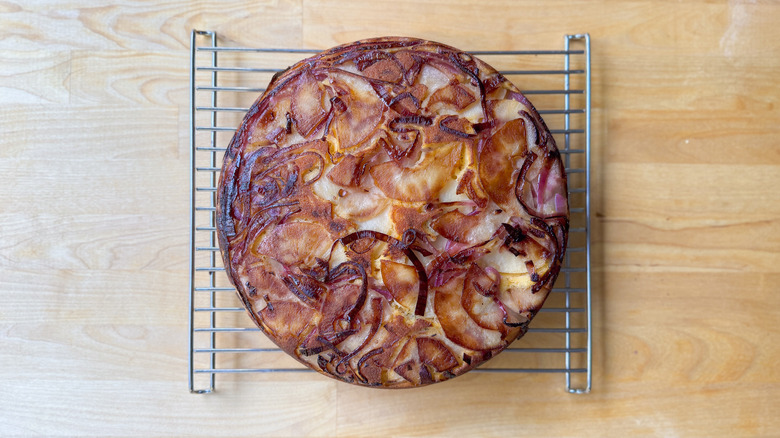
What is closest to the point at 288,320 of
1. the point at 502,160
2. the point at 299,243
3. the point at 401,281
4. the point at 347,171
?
the point at 299,243

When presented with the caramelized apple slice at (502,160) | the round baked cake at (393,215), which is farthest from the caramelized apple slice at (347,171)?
the caramelized apple slice at (502,160)

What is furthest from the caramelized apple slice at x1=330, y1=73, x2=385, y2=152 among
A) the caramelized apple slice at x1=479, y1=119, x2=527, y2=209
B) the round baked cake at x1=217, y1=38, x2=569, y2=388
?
the caramelized apple slice at x1=479, y1=119, x2=527, y2=209

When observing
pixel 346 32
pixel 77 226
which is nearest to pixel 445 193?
pixel 346 32

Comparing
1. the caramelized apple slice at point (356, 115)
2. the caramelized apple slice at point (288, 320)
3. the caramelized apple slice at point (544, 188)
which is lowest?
the caramelized apple slice at point (288, 320)

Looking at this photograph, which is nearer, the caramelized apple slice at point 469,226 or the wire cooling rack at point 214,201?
the caramelized apple slice at point 469,226

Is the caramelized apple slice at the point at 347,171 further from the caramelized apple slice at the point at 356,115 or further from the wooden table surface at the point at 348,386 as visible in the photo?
the wooden table surface at the point at 348,386

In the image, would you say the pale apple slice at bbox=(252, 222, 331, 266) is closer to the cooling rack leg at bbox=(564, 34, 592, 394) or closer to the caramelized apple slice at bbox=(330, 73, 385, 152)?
the caramelized apple slice at bbox=(330, 73, 385, 152)
